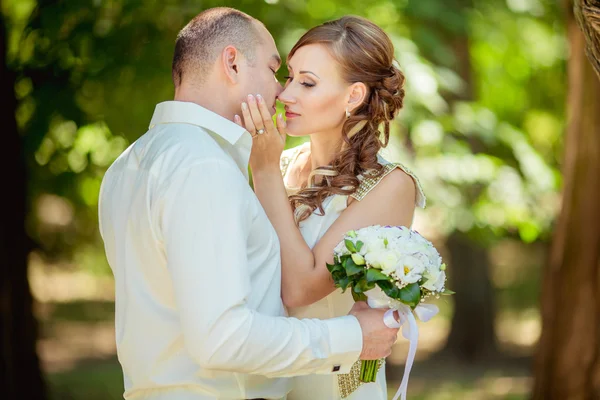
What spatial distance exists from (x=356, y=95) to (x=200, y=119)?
4.01ft

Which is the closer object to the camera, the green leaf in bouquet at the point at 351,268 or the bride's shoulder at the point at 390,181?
the green leaf in bouquet at the point at 351,268

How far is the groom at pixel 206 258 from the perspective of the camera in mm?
2613

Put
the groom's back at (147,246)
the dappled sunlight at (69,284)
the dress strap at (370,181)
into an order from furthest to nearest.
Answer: the dappled sunlight at (69,284) < the dress strap at (370,181) < the groom's back at (147,246)

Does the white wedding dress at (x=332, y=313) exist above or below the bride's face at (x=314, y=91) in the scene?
below

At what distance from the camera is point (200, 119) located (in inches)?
118

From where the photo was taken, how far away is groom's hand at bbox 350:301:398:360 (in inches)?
120

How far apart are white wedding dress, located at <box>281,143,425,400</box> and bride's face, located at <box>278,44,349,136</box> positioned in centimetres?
35

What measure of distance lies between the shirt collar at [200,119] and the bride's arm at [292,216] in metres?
0.28

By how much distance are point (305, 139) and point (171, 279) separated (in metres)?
3.42

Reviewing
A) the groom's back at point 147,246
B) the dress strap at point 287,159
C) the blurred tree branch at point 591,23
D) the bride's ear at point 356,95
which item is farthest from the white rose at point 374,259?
the dress strap at point 287,159

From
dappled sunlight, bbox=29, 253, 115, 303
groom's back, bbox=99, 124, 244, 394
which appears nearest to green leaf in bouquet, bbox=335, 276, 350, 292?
groom's back, bbox=99, 124, 244, 394

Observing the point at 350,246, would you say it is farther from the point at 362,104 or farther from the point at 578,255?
the point at 578,255

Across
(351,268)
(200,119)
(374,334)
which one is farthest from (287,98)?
(374,334)

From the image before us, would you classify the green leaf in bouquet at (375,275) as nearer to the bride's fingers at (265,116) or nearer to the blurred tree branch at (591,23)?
the bride's fingers at (265,116)
